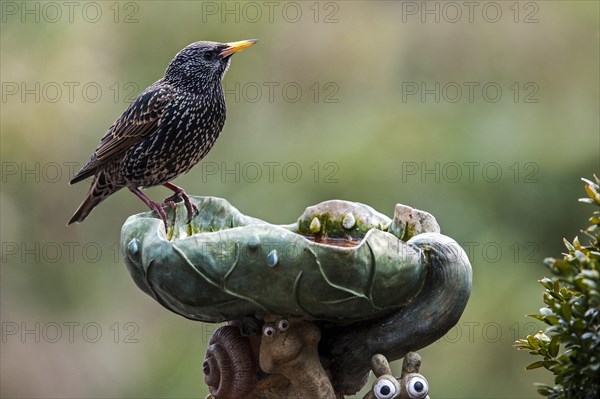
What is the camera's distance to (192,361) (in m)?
4.84

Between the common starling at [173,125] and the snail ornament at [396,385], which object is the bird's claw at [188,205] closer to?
the common starling at [173,125]

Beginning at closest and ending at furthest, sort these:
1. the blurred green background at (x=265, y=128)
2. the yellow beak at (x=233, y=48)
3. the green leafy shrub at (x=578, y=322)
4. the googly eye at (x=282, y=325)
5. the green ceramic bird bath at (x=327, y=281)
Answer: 1. the green leafy shrub at (x=578, y=322)
2. the green ceramic bird bath at (x=327, y=281)
3. the googly eye at (x=282, y=325)
4. the yellow beak at (x=233, y=48)
5. the blurred green background at (x=265, y=128)

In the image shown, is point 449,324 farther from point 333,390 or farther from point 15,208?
point 15,208

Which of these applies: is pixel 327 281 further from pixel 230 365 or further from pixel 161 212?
pixel 161 212

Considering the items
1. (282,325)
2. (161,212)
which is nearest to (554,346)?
(282,325)

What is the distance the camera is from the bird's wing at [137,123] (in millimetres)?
3012

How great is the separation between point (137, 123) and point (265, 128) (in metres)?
2.15

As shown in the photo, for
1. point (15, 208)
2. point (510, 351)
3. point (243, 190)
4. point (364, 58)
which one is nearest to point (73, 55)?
point (15, 208)

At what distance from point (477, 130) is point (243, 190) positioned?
1.15 metres

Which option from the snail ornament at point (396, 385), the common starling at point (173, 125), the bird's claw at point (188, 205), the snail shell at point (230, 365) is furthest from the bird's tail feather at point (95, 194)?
the snail ornament at point (396, 385)

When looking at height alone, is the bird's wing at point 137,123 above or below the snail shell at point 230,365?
above

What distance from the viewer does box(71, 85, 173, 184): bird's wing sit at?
3.01 meters

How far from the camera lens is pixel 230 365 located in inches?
99.7

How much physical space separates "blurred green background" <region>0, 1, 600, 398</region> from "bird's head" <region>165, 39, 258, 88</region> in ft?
5.43
